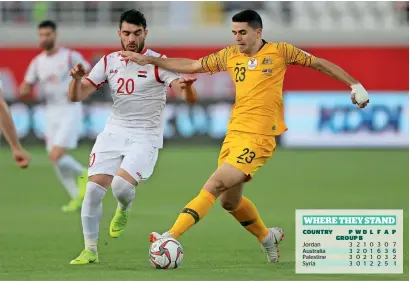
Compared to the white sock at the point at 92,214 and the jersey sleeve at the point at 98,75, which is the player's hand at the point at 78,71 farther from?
the white sock at the point at 92,214

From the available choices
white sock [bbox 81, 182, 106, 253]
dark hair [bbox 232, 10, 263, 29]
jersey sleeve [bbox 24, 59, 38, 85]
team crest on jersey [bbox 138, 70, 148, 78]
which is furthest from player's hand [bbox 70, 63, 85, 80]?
jersey sleeve [bbox 24, 59, 38, 85]

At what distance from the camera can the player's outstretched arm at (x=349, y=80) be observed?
8.63 metres

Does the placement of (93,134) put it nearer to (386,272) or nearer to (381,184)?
(381,184)

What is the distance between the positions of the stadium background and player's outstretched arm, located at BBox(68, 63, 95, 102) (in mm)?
1640

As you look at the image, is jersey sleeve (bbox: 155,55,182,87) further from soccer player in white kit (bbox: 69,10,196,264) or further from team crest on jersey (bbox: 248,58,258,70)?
team crest on jersey (bbox: 248,58,258,70)

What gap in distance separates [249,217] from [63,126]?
20.8 ft

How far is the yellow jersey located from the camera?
29.6 ft

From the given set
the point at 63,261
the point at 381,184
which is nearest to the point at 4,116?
the point at 63,261

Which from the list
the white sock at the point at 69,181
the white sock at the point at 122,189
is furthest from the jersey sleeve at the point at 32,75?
the white sock at the point at 122,189

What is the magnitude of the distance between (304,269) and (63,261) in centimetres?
229

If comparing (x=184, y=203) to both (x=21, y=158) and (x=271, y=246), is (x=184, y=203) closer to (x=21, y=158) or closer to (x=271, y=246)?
(x=271, y=246)

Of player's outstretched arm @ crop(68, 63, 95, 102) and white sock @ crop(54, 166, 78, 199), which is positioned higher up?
player's outstretched arm @ crop(68, 63, 95, 102)

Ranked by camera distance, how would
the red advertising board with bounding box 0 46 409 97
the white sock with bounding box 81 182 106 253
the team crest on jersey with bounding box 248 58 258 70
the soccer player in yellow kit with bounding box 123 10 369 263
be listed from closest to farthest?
the soccer player in yellow kit with bounding box 123 10 369 263 → the team crest on jersey with bounding box 248 58 258 70 → the white sock with bounding box 81 182 106 253 → the red advertising board with bounding box 0 46 409 97

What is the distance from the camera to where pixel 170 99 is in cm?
2588
